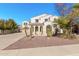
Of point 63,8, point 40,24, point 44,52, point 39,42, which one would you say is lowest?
point 44,52

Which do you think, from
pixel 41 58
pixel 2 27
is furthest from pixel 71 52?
pixel 2 27

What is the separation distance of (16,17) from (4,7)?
33.5 inches

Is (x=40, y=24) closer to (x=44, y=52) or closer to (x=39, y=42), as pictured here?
(x=39, y=42)

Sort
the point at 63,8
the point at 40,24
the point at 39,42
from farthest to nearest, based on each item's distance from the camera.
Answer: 1. the point at 40,24
2. the point at 39,42
3. the point at 63,8

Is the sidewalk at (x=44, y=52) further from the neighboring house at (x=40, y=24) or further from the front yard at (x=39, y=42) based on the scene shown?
the neighboring house at (x=40, y=24)

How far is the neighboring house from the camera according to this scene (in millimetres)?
13206

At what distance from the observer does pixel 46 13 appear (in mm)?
13016

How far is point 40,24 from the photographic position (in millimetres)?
14320

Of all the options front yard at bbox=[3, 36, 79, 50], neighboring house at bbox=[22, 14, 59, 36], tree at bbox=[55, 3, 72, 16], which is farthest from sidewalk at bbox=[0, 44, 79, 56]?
tree at bbox=[55, 3, 72, 16]

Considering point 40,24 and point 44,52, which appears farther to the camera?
point 40,24

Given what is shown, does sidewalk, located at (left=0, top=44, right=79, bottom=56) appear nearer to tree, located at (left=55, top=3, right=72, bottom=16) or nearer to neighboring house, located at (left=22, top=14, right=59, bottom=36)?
neighboring house, located at (left=22, top=14, right=59, bottom=36)

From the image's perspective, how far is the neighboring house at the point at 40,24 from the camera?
13.2 metres

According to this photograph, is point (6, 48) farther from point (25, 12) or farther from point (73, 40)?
point (73, 40)

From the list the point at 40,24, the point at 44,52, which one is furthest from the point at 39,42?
the point at 44,52
